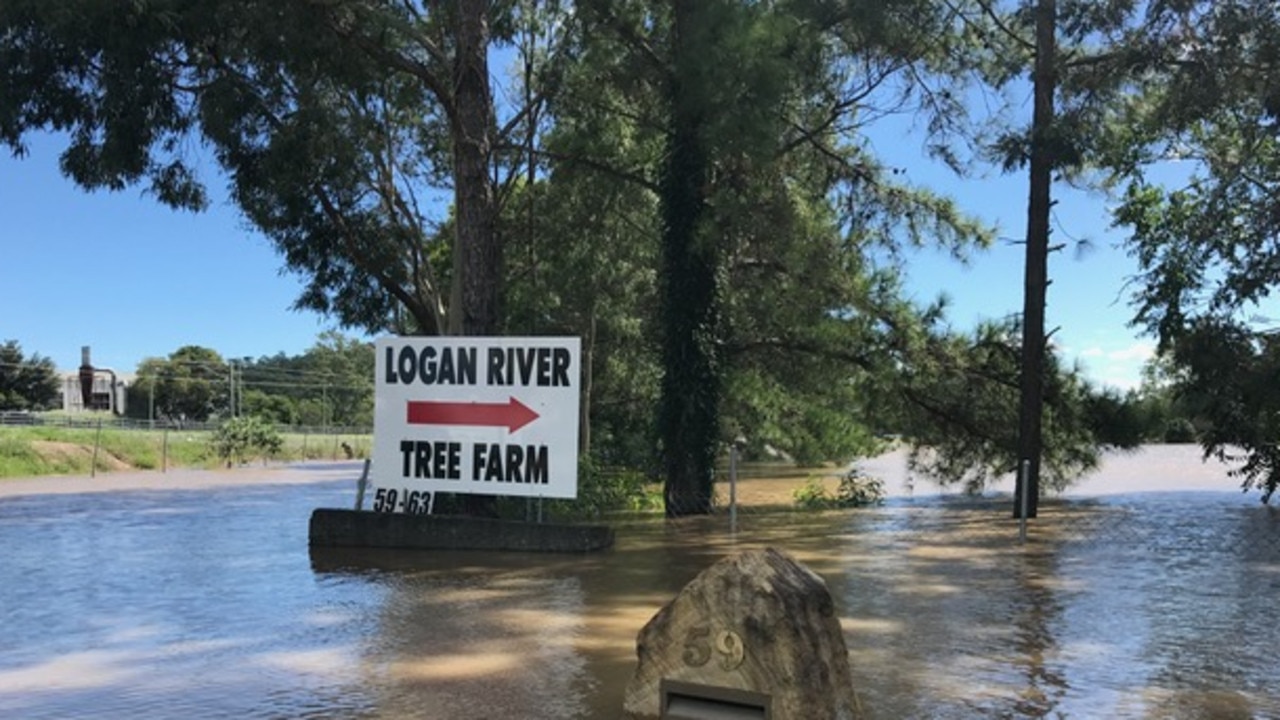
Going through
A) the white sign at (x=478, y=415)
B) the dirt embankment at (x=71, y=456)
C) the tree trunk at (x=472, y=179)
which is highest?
the tree trunk at (x=472, y=179)

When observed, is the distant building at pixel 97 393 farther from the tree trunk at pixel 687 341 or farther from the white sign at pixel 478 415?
the white sign at pixel 478 415

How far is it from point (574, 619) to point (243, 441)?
32.0 metres

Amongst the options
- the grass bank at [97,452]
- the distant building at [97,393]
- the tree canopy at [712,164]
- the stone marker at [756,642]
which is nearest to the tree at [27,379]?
the distant building at [97,393]

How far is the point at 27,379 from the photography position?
70.1 metres

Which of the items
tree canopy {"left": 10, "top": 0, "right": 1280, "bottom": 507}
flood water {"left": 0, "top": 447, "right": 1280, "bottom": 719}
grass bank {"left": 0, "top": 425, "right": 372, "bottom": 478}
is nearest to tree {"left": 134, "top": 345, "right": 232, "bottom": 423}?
grass bank {"left": 0, "top": 425, "right": 372, "bottom": 478}

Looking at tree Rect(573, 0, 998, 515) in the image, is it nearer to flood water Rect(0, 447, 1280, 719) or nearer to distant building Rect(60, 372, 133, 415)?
flood water Rect(0, 447, 1280, 719)

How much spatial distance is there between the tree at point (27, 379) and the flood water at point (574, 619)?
2511 inches

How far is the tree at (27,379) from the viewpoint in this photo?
6875 cm

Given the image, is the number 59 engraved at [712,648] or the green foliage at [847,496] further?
the green foliage at [847,496]

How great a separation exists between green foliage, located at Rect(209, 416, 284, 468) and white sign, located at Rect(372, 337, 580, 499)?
25.4 metres

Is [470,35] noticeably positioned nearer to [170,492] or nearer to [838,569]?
[838,569]

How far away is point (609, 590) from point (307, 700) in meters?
3.73

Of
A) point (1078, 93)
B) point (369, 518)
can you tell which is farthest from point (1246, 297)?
point (369, 518)

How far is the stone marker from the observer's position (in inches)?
183
